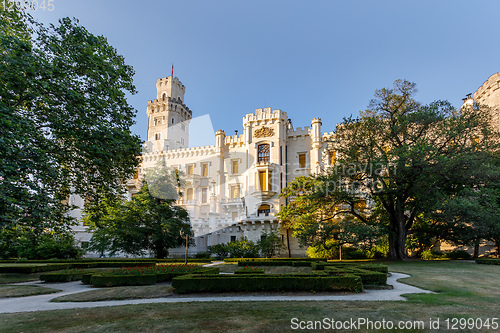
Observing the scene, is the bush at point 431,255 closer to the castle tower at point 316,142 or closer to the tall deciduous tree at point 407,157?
the tall deciduous tree at point 407,157

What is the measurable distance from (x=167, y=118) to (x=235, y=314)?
193ft

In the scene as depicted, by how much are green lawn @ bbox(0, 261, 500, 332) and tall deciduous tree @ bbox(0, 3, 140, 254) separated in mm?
4939

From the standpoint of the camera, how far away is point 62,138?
1483cm

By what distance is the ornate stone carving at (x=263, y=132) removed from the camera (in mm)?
42344

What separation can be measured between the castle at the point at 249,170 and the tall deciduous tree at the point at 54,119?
20833 mm

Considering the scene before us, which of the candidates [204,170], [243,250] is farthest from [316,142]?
[204,170]

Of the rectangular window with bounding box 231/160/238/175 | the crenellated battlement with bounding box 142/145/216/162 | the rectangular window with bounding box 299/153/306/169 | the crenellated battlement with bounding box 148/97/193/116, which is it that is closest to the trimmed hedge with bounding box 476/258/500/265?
the rectangular window with bounding box 299/153/306/169

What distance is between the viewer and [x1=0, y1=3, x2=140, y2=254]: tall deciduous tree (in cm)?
1134

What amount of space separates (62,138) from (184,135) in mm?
50989

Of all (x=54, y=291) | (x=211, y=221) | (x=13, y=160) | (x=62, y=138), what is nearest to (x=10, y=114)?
(x=13, y=160)

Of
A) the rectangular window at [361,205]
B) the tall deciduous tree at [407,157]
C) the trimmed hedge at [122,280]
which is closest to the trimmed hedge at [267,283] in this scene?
the trimmed hedge at [122,280]

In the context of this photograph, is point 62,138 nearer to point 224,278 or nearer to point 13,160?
point 13,160

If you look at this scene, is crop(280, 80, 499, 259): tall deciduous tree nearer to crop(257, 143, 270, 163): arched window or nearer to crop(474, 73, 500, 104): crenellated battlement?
crop(474, 73, 500, 104): crenellated battlement

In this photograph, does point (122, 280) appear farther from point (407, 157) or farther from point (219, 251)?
point (219, 251)
